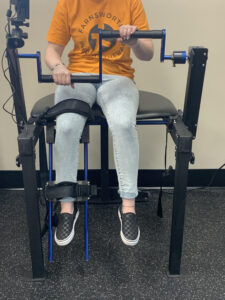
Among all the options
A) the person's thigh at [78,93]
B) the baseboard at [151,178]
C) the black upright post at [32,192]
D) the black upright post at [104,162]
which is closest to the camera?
the black upright post at [32,192]

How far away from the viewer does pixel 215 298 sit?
111cm

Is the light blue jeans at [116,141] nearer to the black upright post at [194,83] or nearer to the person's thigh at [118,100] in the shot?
the person's thigh at [118,100]

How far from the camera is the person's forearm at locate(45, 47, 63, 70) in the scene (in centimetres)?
120

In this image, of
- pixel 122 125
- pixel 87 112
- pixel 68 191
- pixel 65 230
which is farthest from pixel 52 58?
pixel 65 230

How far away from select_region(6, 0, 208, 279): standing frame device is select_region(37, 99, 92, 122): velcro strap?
→ 0.04 m

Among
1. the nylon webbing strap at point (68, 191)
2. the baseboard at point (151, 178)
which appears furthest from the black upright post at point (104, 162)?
the nylon webbing strap at point (68, 191)

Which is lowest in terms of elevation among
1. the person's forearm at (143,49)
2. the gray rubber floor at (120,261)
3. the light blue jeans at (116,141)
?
the gray rubber floor at (120,261)

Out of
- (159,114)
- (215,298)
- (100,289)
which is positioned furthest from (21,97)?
(215,298)

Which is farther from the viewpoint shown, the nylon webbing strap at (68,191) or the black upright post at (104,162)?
the black upright post at (104,162)

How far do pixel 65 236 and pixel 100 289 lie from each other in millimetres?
234

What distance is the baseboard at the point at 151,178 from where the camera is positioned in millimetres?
1827

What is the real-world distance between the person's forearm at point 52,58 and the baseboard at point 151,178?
0.77 meters

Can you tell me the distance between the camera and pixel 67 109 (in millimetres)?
1107

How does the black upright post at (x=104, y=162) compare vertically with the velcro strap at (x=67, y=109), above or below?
below
